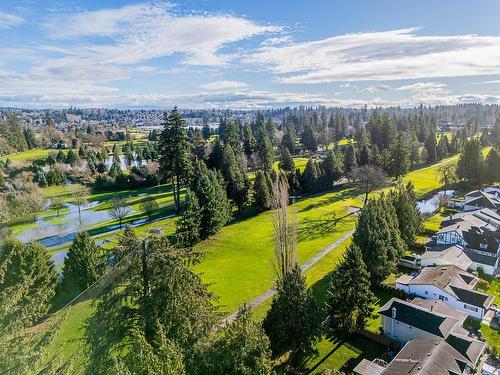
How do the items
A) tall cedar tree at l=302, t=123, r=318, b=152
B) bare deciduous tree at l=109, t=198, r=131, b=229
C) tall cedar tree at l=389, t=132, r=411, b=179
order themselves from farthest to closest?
tall cedar tree at l=302, t=123, r=318, b=152, tall cedar tree at l=389, t=132, r=411, b=179, bare deciduous tree at l=109, t=198, r=131, b=229

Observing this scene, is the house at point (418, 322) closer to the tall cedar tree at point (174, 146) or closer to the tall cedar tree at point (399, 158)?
the tall cedar tree at point (174, 146)

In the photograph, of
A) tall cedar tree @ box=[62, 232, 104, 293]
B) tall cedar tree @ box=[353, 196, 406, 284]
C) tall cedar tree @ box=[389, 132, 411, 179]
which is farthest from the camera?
tall cedar tree @ box=[389, 132, 411, 179]

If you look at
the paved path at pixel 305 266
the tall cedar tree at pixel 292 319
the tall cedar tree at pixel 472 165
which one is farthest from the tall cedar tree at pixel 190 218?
the tall cedar tree at pixel 472 165

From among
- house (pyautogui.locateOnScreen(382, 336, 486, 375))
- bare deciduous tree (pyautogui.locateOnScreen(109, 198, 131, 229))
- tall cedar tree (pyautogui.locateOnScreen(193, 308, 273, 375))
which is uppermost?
tall cedar tree (pyautogui.locateOnScreen(193, 308, 273, 375))

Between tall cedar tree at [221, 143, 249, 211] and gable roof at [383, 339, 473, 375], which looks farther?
tall cedar tree at [221, 143, 249, 211]

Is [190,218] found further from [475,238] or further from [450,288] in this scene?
[475,238]

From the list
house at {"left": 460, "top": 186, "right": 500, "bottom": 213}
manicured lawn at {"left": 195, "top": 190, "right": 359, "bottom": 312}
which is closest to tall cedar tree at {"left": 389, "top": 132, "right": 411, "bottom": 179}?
house at {"left": 460, "top": 186, "right": 500, "bottom": 213}

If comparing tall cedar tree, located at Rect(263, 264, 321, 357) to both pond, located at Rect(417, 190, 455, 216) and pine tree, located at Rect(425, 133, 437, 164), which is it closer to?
pond, located at Rect(417, 190, 455, 216)

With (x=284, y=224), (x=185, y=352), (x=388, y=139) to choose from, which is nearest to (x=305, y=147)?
(x=388, y=139)
